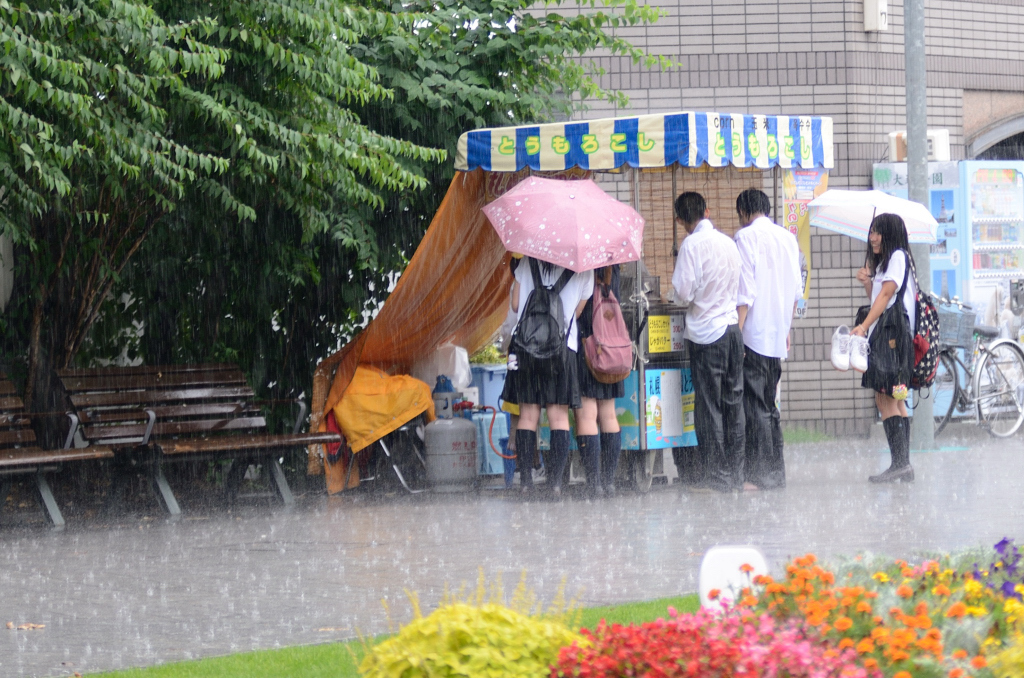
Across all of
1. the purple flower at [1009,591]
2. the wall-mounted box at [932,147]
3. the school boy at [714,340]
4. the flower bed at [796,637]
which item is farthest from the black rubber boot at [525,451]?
the wall-mounted box at [932,147]

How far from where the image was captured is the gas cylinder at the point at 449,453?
10391 millimetres

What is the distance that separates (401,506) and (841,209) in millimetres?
4727

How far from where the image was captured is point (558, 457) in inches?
383

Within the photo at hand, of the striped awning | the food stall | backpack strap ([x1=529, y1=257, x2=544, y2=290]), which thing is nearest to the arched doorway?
the food stall

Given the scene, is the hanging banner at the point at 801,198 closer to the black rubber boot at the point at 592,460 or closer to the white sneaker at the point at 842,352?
the white sneaker at the point at 842,352

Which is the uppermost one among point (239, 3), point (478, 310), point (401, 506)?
point (239, 3)

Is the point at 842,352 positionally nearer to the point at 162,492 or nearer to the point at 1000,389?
the point at 1000,389

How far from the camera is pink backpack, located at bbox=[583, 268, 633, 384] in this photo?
31.4 feet

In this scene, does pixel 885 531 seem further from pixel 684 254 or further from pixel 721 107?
pixel 721 107

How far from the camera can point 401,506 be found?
382 inches

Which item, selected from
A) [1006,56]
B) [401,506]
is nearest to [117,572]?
[401,506]

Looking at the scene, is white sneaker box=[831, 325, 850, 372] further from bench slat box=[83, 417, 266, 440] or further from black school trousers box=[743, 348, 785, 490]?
bench slat box=[83, 417, 266, 440]

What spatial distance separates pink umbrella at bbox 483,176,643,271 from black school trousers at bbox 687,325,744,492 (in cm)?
95

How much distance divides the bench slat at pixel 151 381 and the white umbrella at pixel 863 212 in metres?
4.99
